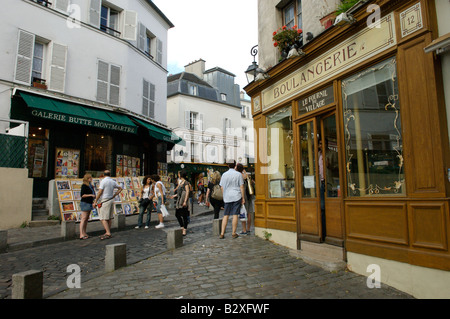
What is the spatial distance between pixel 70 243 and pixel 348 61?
7321 millimetres

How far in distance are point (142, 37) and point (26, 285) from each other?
1563 cm

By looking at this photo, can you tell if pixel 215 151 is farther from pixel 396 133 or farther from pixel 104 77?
pixel 396 133

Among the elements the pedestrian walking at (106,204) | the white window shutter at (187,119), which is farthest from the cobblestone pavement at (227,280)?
the white window shutter at (187,119)

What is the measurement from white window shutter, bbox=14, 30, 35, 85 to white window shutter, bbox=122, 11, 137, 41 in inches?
182

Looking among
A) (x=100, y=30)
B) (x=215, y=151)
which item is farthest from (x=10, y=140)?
(x=215, y=151)

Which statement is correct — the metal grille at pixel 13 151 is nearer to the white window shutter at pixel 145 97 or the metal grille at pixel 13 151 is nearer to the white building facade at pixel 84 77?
the white building facade at pixel 84 77

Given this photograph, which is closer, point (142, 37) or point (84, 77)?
point (84, 77)

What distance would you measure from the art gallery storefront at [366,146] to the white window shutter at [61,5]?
34.4 feet

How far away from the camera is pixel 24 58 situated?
38.2ft

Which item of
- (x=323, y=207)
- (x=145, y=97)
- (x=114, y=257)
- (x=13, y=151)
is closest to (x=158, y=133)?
(x=145, y=97)

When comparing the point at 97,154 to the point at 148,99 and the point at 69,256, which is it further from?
the point at 69,256

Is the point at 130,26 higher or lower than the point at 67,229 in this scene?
higher

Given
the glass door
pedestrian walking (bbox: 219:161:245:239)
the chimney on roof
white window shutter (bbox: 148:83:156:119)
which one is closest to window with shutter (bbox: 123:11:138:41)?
white window shutter (bbox: 148:83:156:119)

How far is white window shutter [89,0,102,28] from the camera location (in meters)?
14.2
